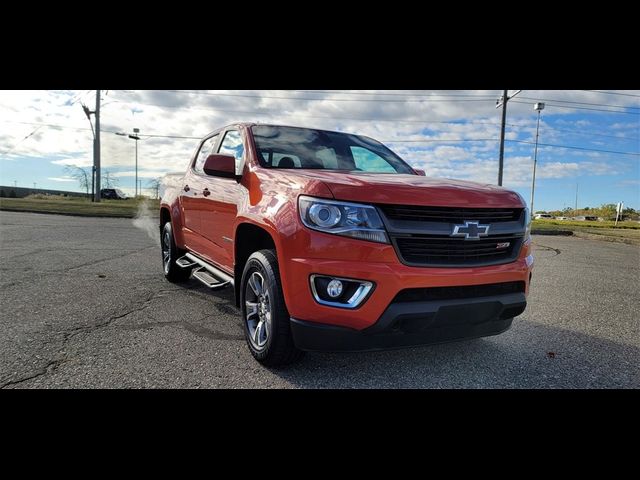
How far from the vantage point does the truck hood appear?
2.68m

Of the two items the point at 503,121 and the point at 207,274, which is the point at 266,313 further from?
the point at 503,121

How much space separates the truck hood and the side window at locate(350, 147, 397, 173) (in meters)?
1.24

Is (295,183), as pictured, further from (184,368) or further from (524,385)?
(524,385)

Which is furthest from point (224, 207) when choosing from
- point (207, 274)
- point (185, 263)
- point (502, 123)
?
point (502, 123)

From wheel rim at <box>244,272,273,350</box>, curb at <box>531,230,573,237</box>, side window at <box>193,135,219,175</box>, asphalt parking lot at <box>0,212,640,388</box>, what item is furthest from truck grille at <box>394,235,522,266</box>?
curb at <box>531,230,573,237</box>

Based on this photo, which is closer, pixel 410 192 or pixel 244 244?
pixel 410 192

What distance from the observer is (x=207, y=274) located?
470 centimetres

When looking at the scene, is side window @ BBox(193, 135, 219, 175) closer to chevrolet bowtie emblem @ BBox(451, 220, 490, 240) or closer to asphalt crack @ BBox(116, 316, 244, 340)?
asphalt crack @ BBox(116, 316, 244, 340)

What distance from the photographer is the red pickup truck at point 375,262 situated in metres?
2.63

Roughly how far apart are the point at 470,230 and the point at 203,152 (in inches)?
144

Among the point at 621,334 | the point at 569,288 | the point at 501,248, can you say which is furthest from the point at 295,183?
the point at 569,288

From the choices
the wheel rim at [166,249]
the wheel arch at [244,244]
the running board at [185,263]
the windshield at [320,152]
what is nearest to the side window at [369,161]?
the windshield at [320,152]

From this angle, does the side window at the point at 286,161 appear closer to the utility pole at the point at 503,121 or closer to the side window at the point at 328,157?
the side window at the point at 328,157
